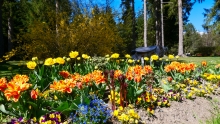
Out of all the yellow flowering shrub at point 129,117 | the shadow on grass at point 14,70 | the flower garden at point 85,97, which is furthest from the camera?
the shadow on grass at point 14,70

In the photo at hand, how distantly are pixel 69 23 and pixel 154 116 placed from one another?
770 cm

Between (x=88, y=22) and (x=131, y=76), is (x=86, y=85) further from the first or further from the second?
(x=88, y=22)

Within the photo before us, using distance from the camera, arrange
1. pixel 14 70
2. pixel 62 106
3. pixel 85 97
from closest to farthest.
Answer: pixel 62 106 → pixel 85 97 → pixel 14 70

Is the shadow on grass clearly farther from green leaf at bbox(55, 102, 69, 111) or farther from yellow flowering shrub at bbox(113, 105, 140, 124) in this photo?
yellow flowering shrub at bbox(113, 105, 140, 124)

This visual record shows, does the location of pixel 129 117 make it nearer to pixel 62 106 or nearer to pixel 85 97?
pixel 85 97

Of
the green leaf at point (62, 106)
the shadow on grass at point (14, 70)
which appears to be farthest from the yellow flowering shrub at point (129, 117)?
the shadow on grass at point (14, 70)

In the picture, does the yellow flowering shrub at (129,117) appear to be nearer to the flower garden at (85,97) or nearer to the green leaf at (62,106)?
the flower garden at (85,97)

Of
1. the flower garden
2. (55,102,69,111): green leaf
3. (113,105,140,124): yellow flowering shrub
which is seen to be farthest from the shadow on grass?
(113,105,140,124): yellow flowering shrub

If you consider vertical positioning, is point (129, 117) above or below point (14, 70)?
below

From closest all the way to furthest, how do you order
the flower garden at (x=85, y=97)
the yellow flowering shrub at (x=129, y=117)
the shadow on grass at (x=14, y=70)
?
the flower garden at (x=85, y=97), the yellow flowering shrub at (x=129, y=117), the shadow on grass at (x=14, y=70)

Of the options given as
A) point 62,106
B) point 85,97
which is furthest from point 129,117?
point 62,106

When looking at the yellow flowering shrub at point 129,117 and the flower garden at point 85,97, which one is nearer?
the flower garden at point 85,97

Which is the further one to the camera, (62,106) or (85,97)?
(85,97)

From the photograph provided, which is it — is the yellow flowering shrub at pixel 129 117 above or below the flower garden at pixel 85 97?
below
